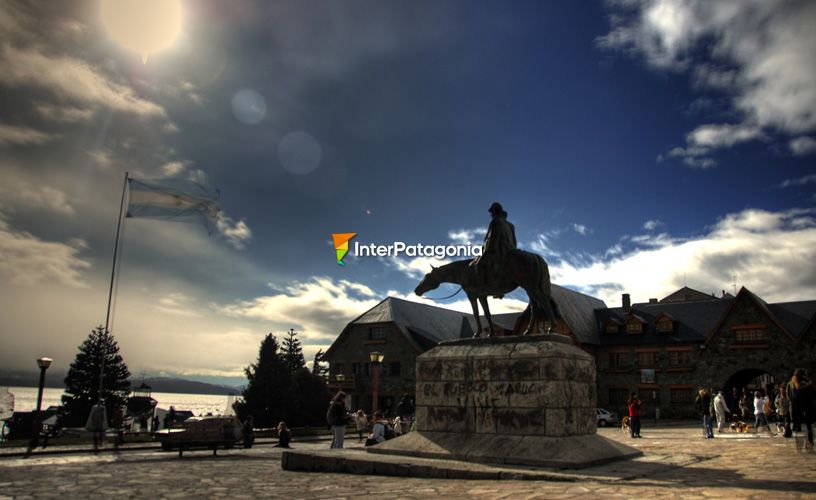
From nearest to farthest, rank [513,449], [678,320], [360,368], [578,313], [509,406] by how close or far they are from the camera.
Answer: [513,449] → [509,406] → [678,320] → [578,313] → [360,368]

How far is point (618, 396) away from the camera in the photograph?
160 ft

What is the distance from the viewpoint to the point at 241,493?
8195mm

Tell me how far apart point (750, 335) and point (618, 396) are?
434 inches

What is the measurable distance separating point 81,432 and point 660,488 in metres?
32.0

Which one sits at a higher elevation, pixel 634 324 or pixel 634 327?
pixel 634 324

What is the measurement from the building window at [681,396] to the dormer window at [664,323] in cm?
503

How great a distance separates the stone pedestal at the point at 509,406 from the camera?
34.6 ft

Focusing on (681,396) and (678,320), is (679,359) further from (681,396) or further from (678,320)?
(678,320)

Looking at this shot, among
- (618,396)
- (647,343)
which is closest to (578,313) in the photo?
(647,343)

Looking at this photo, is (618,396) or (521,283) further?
(618,396)

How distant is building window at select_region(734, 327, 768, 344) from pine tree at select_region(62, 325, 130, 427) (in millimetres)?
52472

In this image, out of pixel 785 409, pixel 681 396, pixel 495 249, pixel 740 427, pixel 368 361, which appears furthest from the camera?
pixel 368 361

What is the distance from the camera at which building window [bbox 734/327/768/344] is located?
43156mm

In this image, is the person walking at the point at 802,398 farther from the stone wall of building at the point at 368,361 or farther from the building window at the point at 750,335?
the stone wall of building at the point at 368,361
